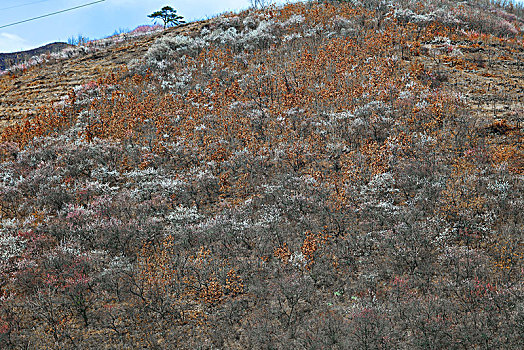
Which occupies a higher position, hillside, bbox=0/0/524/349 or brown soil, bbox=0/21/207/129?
brown soil, bbox=0/21/207/129

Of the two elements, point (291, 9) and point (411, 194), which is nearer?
point (411, 194)

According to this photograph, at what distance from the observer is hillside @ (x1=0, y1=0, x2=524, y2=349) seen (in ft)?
26.2

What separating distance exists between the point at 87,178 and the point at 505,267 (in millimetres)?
16010

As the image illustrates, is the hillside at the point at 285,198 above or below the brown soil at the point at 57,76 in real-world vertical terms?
below

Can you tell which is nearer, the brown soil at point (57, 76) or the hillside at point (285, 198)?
the hillside at point (285, 198)

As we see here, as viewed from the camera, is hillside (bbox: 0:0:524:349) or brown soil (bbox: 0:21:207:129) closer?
hillside (bbox: 0:0:524:349)

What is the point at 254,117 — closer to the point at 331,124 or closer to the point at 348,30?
the point at 331,124

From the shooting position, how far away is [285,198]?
12.3 meters

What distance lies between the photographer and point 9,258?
10.6 meters

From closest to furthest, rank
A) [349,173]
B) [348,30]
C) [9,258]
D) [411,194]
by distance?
1. [9,258]
2. [411,194]
3. [349,173]
4. [348,30]

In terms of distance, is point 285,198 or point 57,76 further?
A: point 57,76

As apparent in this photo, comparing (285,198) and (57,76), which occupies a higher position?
(57,76)

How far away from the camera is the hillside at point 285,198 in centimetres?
800

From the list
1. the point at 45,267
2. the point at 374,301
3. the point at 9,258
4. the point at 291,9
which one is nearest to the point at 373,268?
the point at 374,301
